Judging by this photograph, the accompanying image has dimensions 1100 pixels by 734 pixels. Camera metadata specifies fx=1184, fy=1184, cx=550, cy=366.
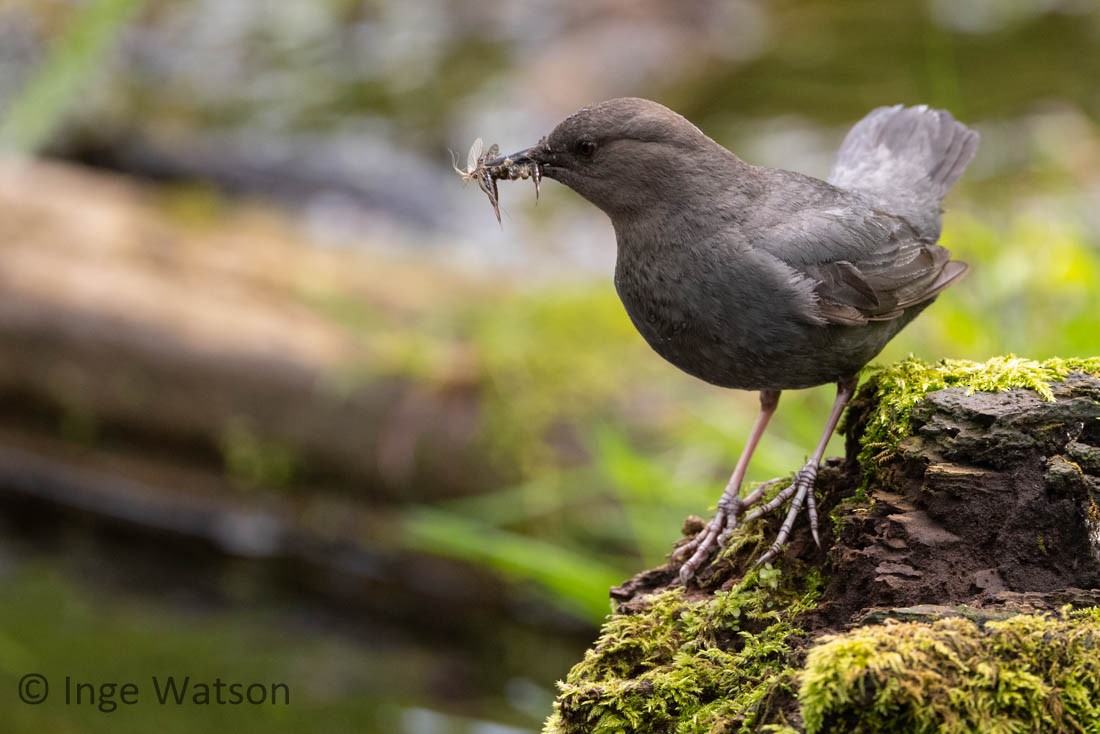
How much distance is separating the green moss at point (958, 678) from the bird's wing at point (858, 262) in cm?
122

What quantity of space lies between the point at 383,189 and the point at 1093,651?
1016 centimetres

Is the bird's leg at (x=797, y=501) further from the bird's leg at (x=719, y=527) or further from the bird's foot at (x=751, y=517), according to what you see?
the bird's leg at (x=719, y=527)

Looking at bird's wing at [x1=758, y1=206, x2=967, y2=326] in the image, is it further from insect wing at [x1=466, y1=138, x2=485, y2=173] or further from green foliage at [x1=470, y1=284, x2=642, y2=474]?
green foliage at [x1=470, y1=284, x2=642, y2=474]

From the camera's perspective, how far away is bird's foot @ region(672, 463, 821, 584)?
9.53 feet

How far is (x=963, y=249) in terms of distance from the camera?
609 cm

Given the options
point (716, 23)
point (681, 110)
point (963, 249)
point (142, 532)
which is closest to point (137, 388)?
point (142, 532)

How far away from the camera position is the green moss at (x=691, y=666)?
2.54 metres

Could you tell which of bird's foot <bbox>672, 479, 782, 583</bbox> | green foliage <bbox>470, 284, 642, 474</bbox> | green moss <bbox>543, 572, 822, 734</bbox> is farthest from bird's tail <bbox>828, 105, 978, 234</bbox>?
green foliage <bbox>470, 284, 642, 474</bbox>

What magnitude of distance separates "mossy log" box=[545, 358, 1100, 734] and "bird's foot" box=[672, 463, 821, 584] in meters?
0.06

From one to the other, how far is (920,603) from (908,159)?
2.34 metres

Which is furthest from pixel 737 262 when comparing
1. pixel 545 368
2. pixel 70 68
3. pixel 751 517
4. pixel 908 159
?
pixel 545 368

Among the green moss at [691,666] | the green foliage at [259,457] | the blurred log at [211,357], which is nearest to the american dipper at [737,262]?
the green moss at [691,666]

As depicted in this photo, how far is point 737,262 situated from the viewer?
10.8 ft

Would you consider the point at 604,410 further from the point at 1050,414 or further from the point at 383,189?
the point at 383,189
